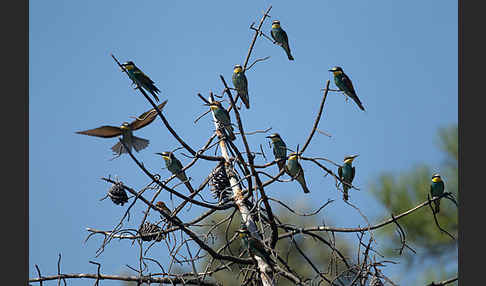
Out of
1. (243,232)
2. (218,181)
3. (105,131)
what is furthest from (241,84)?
(105,131)

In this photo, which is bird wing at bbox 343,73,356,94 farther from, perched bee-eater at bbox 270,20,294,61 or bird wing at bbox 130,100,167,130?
bird wing at bbox 130,100,167,130

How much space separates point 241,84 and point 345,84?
0.67 meters

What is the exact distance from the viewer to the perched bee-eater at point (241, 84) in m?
3.51

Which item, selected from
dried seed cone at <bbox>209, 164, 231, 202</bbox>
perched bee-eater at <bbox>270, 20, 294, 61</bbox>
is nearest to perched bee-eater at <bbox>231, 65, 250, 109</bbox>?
perched bee-eater at <bbox>270, 20, 294, 61</bbox>

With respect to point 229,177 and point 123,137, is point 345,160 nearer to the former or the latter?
point 229,177

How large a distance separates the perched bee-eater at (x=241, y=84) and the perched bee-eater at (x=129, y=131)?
68cm

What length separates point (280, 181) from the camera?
Answer: 2832 millimetres

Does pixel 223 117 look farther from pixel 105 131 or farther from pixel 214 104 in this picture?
pixel 105 131

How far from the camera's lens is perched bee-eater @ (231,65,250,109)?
351 cm

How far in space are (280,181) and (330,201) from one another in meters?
0.26

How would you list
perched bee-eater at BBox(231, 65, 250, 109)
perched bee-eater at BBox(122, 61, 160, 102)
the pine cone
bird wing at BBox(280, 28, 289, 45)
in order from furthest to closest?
bird wing at BBox(280, 28, 289, 45) → perched bee-eater at BBox(231, 65, 250, 109) → perched bee-eater at BBox(122, 61, 160, 102) → the pine cone

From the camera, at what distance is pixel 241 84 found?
3574 millimetres

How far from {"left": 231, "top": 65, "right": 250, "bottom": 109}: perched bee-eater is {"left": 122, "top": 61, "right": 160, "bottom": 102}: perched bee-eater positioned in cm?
48

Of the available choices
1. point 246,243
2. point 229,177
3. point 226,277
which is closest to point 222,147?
point 229,177
